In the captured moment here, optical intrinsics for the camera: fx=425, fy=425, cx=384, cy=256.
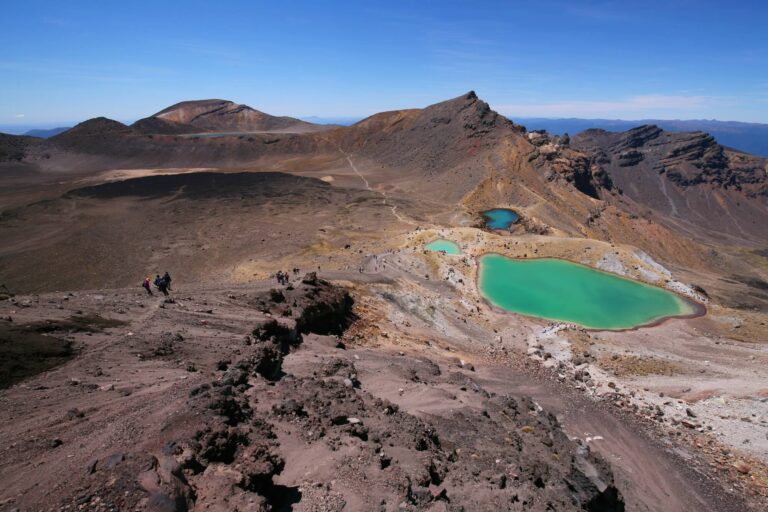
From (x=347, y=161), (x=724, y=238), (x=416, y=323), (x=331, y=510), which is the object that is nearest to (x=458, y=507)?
(x=331, y=510)

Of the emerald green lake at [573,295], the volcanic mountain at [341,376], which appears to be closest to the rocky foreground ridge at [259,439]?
the volcanic mountain at [341,376]

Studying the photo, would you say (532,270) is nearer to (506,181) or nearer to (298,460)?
(298,460)

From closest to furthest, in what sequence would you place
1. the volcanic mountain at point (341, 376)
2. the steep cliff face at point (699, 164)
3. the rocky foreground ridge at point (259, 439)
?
the rocky foreground ridge at point (259, 439), the volcanic mountain at point (341, 376), the steep cliff face at point (699, 164)

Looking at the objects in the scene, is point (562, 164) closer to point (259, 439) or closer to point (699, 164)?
point (259, 439)

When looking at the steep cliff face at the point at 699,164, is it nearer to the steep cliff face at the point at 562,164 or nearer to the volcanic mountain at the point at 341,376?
the steep cliff face at the point at 562,164

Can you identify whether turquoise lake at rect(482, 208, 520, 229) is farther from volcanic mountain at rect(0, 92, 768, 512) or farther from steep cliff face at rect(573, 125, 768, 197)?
steep cliff face at rect(573, 125, 768, 197)

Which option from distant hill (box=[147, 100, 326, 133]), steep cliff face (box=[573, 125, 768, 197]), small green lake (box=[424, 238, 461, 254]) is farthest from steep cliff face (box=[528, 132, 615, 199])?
distant hill (box=[147, 100, 326, 133])

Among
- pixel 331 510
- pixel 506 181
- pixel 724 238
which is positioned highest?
pixel 506 181
